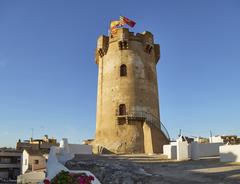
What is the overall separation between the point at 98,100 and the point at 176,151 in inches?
507

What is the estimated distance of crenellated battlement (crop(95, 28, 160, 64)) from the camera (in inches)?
1171

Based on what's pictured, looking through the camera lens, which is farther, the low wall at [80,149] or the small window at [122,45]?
the small window at [122,45]

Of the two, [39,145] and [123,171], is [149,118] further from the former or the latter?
[39,145]

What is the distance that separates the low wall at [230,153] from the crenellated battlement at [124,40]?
16149 mm

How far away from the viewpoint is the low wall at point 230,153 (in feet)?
51.6

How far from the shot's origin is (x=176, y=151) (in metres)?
19.5

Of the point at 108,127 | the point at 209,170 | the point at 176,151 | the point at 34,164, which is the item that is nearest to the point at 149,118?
the point at 108,127

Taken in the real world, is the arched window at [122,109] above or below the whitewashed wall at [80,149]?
above

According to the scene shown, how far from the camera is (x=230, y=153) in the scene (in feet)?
52.6

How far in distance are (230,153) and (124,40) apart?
55.4 ft

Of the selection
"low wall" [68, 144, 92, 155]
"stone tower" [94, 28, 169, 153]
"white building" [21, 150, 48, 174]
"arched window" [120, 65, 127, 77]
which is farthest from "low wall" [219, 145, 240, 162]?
"white building" [21, 150, 48, 174]

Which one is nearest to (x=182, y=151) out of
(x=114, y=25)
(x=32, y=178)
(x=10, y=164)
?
(x=114, y=25)

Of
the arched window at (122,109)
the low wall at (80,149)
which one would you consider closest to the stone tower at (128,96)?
the arched window at (122,109)

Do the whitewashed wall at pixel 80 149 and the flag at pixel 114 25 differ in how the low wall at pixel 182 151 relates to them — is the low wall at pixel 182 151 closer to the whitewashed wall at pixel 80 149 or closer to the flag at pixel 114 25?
the whitewashed wall at pixel 80 149
